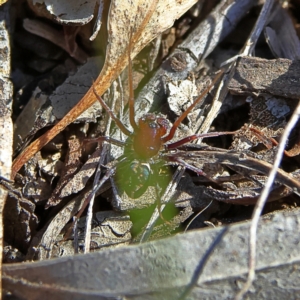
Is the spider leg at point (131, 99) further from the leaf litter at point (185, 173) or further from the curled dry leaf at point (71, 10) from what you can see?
the curled dry leaf at point (71, 10)

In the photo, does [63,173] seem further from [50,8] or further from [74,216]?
[50,8]

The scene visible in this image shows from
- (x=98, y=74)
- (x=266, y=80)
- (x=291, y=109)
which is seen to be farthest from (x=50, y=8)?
(x=291, y=109)

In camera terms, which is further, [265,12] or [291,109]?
[265,12]

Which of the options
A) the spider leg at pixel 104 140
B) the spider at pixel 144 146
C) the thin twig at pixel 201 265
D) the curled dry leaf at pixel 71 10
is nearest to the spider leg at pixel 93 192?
the spider at pixel 144 146

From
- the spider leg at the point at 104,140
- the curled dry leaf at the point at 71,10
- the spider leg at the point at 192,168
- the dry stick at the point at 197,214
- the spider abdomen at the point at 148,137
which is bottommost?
the dry stick at the point at 197,214

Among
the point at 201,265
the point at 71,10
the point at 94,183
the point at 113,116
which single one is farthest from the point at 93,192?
the point at 71,10

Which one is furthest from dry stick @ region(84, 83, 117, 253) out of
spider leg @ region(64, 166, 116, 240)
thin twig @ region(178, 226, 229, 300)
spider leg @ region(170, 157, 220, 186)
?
thin twig @ region(178, 226, 229, 300)

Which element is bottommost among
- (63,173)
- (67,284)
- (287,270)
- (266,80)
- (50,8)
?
(287,270)

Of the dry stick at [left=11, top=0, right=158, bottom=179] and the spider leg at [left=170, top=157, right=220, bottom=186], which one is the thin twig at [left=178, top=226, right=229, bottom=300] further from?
the dry stick at [left=11, top=0, right=158, bottom=179]
